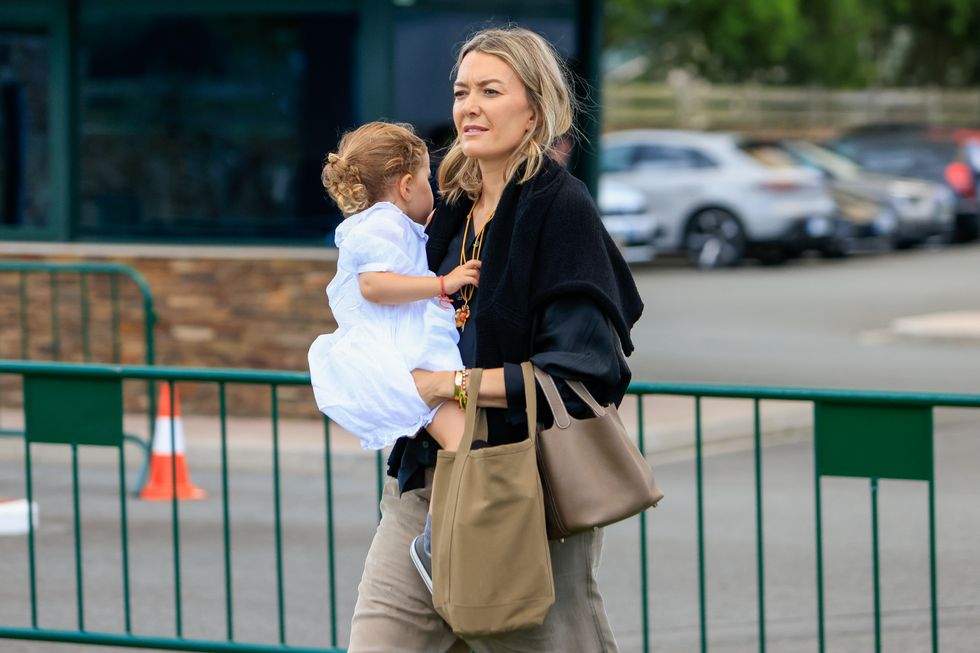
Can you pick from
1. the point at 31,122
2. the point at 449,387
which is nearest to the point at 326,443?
the point at 449,387

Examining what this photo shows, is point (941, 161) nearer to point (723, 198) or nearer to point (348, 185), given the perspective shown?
point (723, 198)

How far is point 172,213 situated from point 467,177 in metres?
8.25

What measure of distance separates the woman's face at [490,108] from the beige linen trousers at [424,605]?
69 cm

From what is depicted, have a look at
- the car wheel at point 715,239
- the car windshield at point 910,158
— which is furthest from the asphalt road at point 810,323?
the car windshield at point 910,158

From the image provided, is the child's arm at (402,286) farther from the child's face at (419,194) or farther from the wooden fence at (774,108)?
the wooden fence at (774,108)

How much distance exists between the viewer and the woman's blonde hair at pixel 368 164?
3.66 m

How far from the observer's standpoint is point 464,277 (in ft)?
11.6

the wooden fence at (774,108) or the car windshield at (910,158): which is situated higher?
the wooden fence at (774,108)

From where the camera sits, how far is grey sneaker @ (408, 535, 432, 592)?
362 cm

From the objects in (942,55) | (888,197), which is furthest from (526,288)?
(942,55)

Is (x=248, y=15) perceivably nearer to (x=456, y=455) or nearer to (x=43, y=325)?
(x=43, y=325)

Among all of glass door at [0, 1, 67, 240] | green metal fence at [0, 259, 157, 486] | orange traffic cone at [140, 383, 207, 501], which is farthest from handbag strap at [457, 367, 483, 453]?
glass door at [0, 1, 67, 240]

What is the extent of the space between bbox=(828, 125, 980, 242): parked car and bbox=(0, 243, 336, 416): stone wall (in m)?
16.5

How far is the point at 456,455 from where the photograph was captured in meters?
3.46
